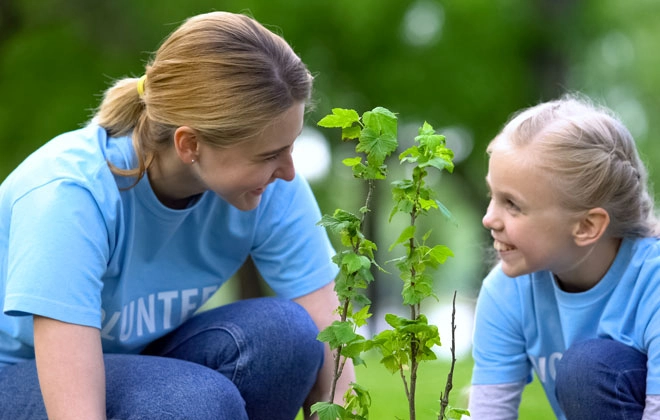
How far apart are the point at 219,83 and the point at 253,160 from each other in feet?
0.62

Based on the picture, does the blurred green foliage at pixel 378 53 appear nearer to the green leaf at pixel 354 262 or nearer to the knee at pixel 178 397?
the knee at pixel 178 397

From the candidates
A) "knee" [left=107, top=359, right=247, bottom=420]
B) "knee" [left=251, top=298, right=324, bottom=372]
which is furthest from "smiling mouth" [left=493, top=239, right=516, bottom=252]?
"knee" [left=107, top=359, right=247, bottom=420]

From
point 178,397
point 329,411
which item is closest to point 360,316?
point 329,411

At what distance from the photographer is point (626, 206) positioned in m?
2.20

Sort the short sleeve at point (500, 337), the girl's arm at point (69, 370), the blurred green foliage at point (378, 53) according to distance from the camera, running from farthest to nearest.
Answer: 1. the blurred green foliage at point (378, 53)
2. the short sleeve at point (500, 337)
3. the girl's arm at point (69, 370)

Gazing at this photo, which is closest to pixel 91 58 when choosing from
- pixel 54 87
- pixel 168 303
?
pixel 54 87

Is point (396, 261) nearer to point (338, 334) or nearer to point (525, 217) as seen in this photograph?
point (338, 334)

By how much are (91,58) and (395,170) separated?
17.3 ft

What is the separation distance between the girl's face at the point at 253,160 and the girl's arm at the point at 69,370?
459 mm

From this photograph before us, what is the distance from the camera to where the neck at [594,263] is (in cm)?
221

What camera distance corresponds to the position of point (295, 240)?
2.32 meters

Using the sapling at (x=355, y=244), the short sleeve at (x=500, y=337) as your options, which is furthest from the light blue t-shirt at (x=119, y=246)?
the sapling at (x=355, y=244)

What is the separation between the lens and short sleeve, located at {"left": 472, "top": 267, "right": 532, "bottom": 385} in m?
2.31

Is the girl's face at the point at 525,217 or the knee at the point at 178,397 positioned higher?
the girl's face at the point at 525,217
